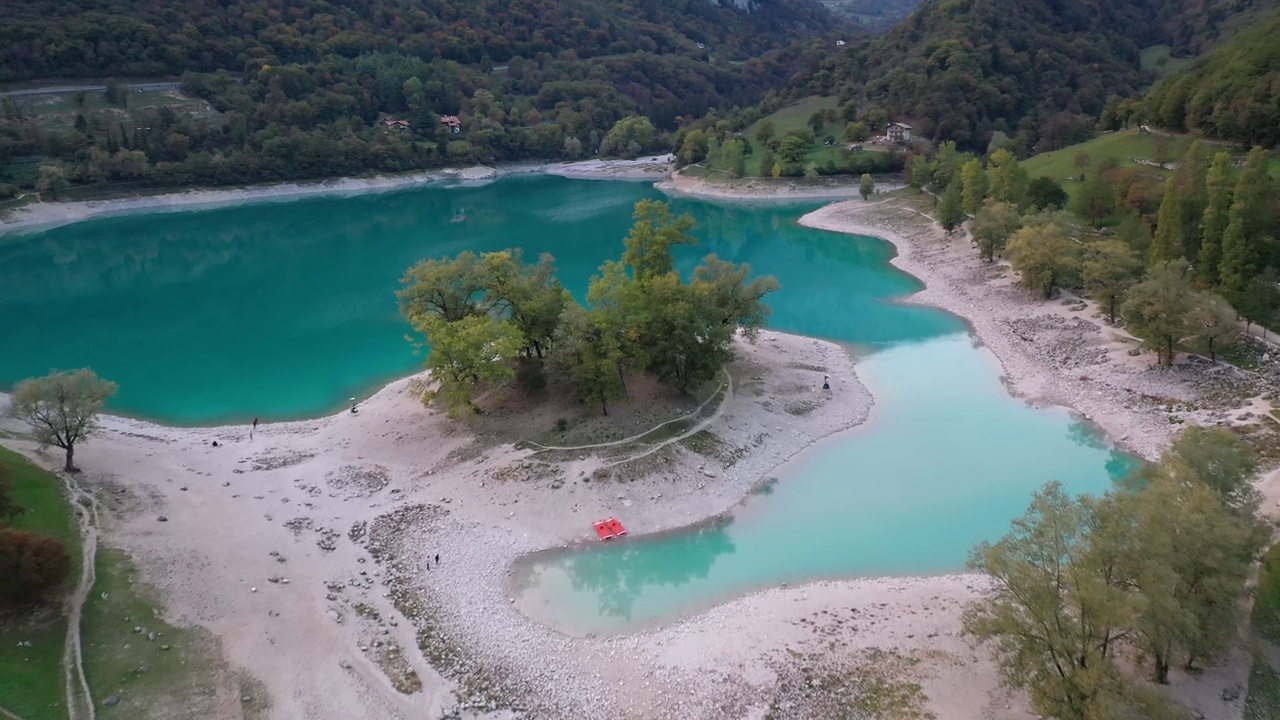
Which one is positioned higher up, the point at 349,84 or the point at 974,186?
the point at 349,84

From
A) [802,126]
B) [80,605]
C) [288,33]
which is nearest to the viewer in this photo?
[80,605]

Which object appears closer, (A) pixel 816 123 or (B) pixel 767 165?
(B) pixel 767 165

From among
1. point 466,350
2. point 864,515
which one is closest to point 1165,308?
point 864,515

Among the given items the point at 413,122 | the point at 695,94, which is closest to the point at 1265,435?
the point at 413,122

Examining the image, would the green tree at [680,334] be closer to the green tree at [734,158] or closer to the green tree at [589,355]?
the green tree at [589,355]

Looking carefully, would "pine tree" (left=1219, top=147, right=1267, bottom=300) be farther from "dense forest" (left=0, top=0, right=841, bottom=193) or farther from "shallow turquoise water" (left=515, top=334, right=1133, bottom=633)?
"dense forest" (left=0, top=0, right=841, bottom=193)

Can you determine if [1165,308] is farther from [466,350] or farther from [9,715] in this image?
[9,715]

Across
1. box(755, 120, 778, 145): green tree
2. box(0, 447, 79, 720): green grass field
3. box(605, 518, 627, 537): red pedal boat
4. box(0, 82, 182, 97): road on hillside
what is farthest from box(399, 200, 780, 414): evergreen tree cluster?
box(0, 82, 182, 97): road on hillside

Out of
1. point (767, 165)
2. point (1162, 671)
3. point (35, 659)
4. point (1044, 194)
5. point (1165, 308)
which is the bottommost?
point (35, 659)
